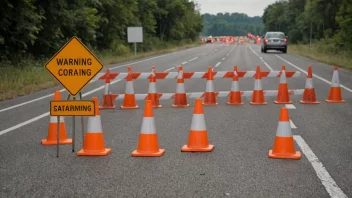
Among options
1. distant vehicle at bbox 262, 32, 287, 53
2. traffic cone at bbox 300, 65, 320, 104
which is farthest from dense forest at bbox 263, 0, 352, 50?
traffic cone at bbox 300, 65, 320, 104

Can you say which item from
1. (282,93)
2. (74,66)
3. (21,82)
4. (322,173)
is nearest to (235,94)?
(282,93)

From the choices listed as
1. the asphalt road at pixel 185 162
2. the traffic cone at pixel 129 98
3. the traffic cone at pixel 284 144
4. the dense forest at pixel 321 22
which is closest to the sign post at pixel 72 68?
the asphalt road at pixel 185 162

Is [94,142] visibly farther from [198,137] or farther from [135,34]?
[135,34]

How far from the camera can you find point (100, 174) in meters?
5.88

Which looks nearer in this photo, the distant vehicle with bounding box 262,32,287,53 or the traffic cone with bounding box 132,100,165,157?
the traffic cone with bounding box 132,100,165,157

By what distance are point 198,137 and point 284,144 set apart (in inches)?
45.3

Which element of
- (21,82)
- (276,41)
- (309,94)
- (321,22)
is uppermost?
(321,22)

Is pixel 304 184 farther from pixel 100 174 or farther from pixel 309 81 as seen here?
pixel 309 81

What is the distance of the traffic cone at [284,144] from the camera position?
21.7 ft

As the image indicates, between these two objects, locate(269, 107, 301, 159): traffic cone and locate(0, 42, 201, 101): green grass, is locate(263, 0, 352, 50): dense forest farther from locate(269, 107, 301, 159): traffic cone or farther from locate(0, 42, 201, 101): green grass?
locate(269, 107, 301, 159): traffic cone

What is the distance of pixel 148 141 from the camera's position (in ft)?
22.6

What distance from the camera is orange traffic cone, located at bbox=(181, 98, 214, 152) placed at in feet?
23.2

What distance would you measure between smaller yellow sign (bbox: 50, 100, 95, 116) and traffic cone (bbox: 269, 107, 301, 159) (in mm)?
2352

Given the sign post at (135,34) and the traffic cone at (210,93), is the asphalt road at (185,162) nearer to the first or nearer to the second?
the traffic cone at (210,93)
